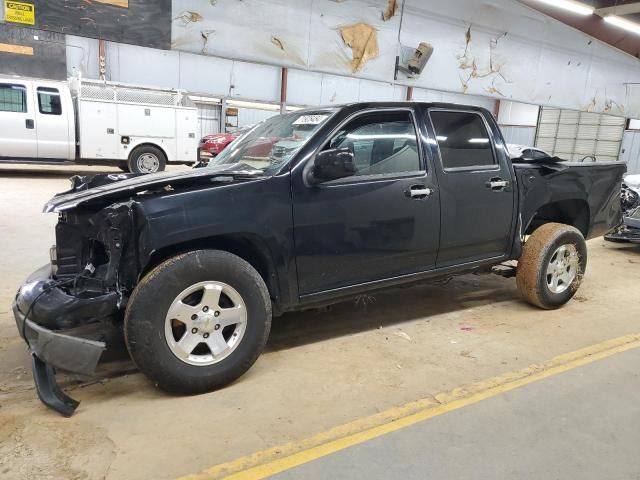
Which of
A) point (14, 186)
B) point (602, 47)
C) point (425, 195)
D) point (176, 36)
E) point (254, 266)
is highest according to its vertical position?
point (602, 47)

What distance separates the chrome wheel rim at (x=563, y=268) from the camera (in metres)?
4.69

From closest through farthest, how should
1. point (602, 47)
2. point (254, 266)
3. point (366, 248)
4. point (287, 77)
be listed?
1. point (254, 266)
2. point (366, 248)
3. point (602, 47)
4. point (287, 77)

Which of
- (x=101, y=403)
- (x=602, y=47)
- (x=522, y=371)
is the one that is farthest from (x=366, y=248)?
(x=602, y=47)

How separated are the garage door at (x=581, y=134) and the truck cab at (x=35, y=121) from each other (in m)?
21.6

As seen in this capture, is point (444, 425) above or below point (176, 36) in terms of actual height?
below

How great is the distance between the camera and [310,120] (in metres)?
3.68

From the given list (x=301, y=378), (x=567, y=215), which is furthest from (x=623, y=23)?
(x=301, y=378)

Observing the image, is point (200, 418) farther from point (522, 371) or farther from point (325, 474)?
point (522, 371)

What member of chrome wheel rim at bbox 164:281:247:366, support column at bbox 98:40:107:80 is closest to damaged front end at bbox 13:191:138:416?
chrome wheel rim at bbox 164:281:247:366

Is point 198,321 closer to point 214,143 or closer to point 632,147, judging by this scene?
point 214,143

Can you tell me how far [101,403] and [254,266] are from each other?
3.93 ft

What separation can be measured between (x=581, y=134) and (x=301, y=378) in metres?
29.6

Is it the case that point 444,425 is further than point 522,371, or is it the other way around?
point 522,371

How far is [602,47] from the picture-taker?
10789 mm
